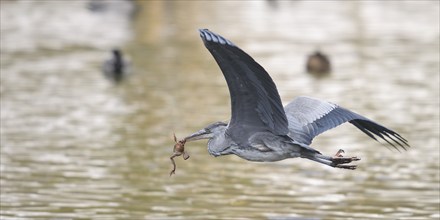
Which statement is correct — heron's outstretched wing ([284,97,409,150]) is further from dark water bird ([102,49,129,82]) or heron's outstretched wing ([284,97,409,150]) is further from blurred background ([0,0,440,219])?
dark water bird ([102,49,129,82])

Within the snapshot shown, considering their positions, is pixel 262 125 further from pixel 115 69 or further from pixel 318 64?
pixel 318 64

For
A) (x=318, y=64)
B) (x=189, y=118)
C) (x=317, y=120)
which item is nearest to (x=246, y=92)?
(x=317, y=120)

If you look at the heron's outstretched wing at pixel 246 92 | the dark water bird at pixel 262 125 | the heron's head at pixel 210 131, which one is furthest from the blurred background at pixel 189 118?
the heron's outstretched wing at pixel 246 92

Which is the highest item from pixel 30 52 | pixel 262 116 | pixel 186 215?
pixel 30 52

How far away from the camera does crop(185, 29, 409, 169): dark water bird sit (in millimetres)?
7833

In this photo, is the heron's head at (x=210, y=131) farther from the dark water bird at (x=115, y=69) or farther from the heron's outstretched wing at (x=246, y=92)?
the dark water bird at (x=115, y=69)

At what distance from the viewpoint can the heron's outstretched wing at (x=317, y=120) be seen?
8711mm

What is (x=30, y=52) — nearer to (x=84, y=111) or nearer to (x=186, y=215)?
(x=84, y=111)

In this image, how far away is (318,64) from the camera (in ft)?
88.1

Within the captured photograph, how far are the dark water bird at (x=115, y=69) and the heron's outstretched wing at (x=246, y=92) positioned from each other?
58.6 feet

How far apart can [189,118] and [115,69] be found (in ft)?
23.0

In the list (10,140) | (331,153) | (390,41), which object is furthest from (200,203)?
(390,41)

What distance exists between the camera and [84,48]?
32219 millimetres

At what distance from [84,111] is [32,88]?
344cm
